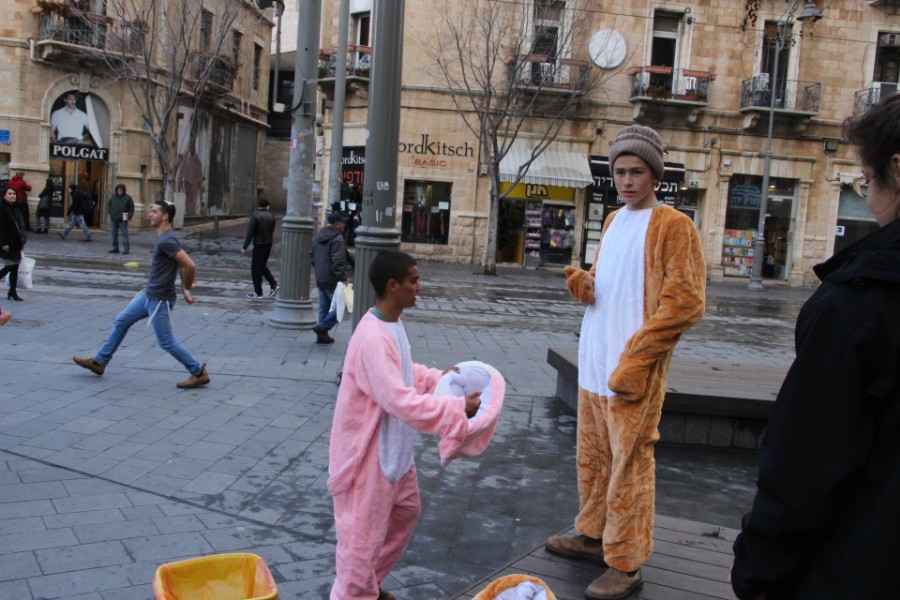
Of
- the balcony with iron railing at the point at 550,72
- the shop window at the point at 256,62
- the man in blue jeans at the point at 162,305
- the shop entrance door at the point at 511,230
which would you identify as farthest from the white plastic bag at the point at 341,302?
the shop window at the point at 256,62

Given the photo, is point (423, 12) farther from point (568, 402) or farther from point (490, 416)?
point (490, 416)

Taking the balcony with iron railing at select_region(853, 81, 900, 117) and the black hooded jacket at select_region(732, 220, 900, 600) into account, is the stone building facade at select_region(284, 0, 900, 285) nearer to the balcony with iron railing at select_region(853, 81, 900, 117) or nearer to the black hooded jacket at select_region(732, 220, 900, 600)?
the balcony with iron railing at select_region(853, 81, 900, 117)

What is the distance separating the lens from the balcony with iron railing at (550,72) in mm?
24922

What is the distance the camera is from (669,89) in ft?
88.6

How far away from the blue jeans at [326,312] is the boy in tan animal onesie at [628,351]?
6526mm

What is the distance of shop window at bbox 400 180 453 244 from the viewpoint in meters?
26.8

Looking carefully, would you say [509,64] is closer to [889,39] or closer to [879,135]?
[889,39]

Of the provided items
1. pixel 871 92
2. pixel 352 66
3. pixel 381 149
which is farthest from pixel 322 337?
pixel 871 92

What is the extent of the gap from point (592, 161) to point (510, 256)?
4.30 metres

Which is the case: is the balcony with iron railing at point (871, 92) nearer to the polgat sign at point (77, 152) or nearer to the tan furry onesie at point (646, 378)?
Answer: the polgat sign at point (77, 152)

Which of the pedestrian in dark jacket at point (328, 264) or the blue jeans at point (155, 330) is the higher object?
the pedestrian in dark jacket at point (328, 264)

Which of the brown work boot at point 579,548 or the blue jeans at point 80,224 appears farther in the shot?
the blue jeans at point 80,224

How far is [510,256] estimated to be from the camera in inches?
1082

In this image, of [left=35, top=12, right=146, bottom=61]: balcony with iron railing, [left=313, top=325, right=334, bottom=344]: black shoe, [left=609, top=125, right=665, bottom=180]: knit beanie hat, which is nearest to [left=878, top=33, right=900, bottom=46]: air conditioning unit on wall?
[left=35, top=12, right=146, bottom=61]: balcony with iron railing
